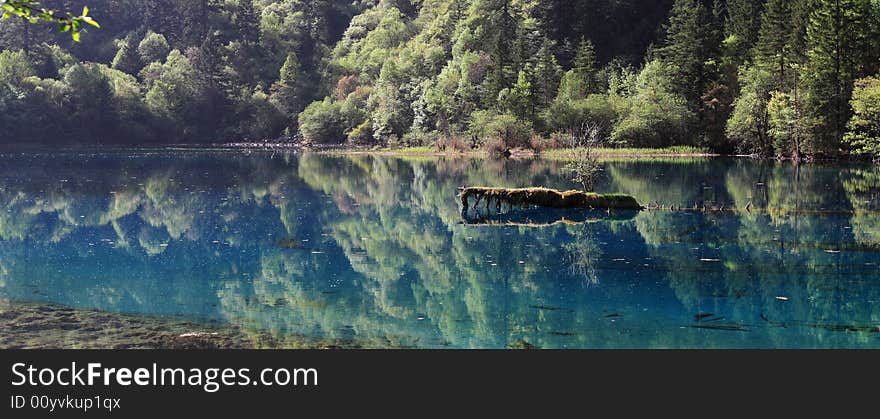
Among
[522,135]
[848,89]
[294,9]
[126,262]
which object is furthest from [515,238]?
[294,9]

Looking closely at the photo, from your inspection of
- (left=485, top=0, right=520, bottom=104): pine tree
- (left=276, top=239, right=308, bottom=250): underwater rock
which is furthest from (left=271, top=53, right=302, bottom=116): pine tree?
(left=276, top=239, right=308, bottom=250): underwater rock

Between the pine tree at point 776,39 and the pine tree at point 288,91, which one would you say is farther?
the pine tree at point 288,91

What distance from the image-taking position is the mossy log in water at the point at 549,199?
116 ft

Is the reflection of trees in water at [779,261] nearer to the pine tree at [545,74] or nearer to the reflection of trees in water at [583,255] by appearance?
the reflection of trees in water at [583,255]

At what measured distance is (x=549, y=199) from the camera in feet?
118

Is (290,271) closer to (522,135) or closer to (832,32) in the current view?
(832,32)

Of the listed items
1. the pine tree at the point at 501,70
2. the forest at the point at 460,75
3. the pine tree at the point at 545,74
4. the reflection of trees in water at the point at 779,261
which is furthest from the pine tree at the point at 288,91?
the reflection of trees in water at the point at 779,261

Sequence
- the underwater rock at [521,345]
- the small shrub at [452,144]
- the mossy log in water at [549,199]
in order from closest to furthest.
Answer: the underwater rock at [521,345] < the mossy log in water at [549,199] < the small shrub at [452,144]

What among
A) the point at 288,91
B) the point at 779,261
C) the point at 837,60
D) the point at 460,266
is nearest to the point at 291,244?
the point at 460,266

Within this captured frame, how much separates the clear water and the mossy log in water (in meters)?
1.82

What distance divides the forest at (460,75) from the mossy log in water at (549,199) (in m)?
5.10

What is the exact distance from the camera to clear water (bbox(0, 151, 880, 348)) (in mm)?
17000

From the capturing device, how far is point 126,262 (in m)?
24.9

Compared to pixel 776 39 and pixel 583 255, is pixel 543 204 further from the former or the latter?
pixel 776 39
